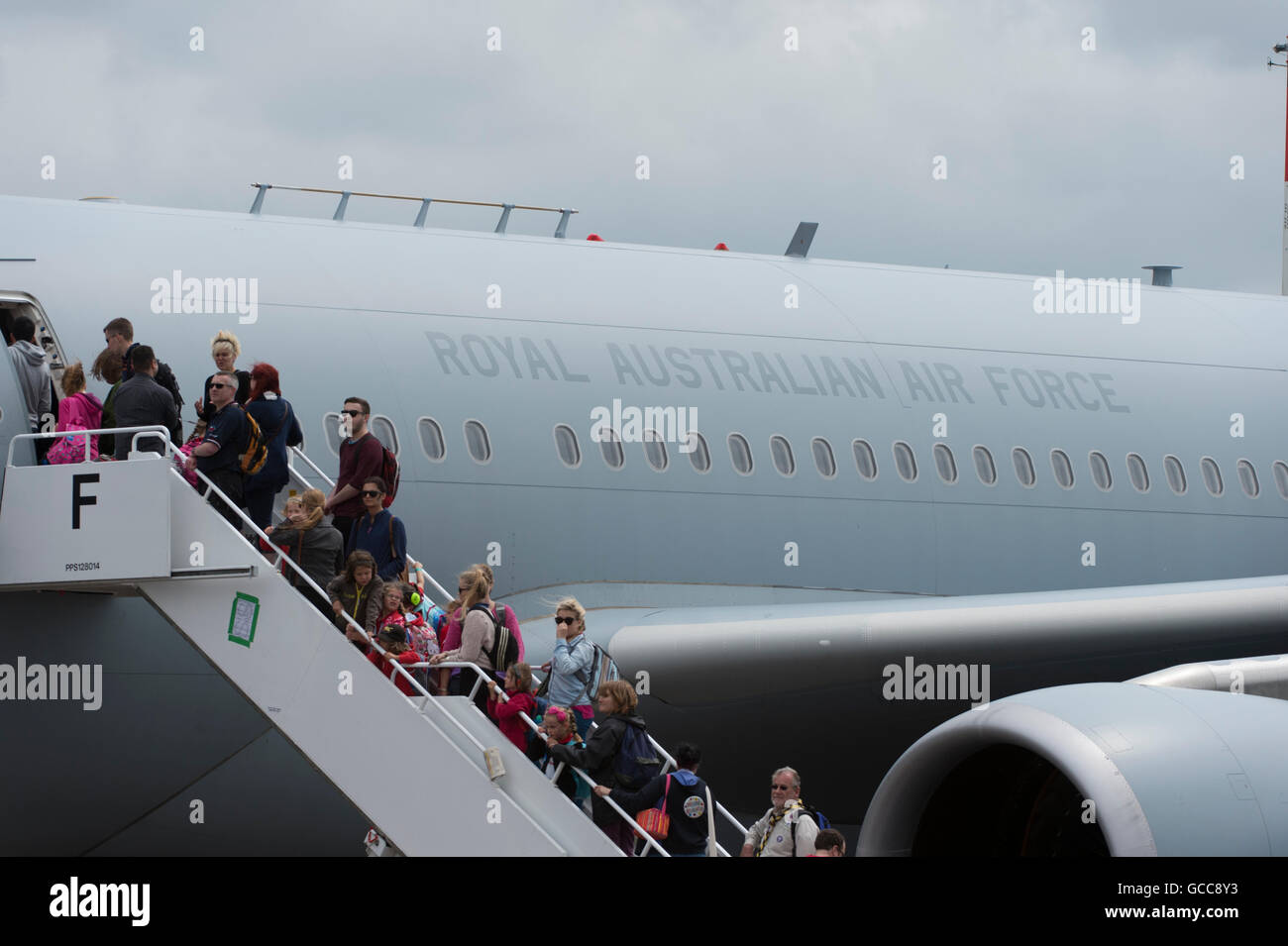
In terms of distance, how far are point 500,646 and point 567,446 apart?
11.7 ft

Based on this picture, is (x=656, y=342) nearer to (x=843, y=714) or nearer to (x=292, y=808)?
(x=843, y=714)

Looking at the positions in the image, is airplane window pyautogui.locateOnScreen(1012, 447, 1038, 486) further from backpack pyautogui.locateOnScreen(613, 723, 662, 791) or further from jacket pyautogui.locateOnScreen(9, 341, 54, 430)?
jacket pyautogui.locateOnScreen(9, 341, 54, 430)

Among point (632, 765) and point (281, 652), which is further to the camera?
point (632, 765)

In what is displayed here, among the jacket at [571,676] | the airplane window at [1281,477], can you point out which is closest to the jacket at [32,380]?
the jacket at [571,676]

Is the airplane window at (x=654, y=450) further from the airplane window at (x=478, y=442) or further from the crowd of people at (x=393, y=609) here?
the crowd of people at (x=393, y=609)

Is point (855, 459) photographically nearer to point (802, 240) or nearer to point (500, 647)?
point (802, 240)

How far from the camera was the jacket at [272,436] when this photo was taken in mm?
8875

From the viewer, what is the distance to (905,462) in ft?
44.9

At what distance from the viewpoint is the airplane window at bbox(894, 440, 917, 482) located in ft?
44.8

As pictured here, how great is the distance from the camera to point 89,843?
10.0 metres

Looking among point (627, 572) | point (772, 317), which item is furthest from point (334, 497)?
point (772, 317)

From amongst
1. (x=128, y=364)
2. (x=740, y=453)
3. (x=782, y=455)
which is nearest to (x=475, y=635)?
(x=128, y=364)

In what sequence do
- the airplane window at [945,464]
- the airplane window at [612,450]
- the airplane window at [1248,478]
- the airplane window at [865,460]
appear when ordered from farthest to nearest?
the airplane window at [1248,478], the airplane window at [945,464], the airplane window at [865,460], the airplane window at [612,450]

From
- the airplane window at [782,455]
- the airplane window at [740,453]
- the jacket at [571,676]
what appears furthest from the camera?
the airplane window at [782,455]
